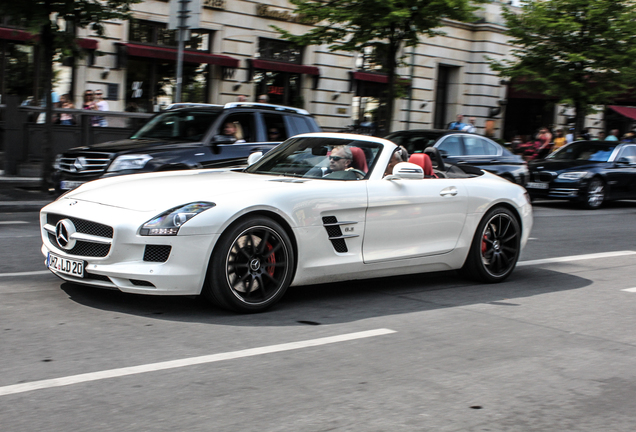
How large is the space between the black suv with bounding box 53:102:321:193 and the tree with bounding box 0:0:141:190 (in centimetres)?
206

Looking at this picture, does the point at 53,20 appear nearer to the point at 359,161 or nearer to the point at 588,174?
the point at 359,161

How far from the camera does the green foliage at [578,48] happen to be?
2508 centimetres

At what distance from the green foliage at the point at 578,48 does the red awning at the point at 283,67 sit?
7367 mm

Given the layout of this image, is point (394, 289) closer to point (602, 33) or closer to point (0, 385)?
point (0, 385)

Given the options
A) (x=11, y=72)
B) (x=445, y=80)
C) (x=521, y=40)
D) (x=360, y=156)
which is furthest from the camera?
(x=445, y=80)

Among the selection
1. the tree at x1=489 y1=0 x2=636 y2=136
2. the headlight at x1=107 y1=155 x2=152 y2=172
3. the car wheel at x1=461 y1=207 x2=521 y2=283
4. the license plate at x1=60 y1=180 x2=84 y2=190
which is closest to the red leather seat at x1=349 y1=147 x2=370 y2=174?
the car wheel at x1=461 y1=207 x2=521 y2=283

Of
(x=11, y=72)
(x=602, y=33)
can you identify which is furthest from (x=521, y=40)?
(x=11, y=72)

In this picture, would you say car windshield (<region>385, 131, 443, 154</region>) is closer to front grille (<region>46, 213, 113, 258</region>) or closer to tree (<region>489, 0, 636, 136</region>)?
front grille (<region>46, 213, 113, 258</region>)

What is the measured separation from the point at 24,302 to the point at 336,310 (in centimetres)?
227

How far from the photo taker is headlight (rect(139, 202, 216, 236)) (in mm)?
5043

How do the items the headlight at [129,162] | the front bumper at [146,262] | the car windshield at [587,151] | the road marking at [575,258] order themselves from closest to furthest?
1. the front bumper at [146,262]
2. the road marking at [575,258]
3. the headlight at [129,162]
4. the car windshield at [587,151]

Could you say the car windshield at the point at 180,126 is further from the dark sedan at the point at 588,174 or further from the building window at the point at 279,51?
the building window at the point at 279,51

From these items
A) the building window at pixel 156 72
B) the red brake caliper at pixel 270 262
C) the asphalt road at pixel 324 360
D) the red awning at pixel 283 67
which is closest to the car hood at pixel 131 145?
the asphalt road at pixel 324 360

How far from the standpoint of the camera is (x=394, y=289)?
6754mm
